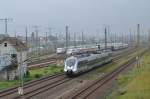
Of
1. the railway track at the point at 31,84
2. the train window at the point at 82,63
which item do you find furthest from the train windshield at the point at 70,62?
the railway track at the point at 31,84

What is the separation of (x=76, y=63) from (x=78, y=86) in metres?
8.81

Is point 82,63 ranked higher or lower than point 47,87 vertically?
higher

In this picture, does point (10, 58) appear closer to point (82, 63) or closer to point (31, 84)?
point (31, 84)

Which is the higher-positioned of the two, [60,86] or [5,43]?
[5,43]

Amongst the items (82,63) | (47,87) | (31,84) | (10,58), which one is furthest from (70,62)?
(47,87)

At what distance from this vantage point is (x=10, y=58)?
51375 millimetres

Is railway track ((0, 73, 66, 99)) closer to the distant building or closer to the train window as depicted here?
the train window

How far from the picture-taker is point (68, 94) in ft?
116

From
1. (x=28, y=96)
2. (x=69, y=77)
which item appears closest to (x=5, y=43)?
(x=69, y=77)

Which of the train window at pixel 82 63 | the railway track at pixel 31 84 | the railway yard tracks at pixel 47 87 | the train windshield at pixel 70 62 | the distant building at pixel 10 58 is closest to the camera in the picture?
the railway yard tracks at pixel 47 87

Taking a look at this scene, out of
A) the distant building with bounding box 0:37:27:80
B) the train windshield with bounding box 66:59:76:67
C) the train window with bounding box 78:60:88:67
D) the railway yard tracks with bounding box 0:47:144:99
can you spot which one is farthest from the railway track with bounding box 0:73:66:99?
the distant building with bounding box 0:37:27:80

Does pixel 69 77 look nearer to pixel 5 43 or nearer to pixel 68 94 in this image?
pixel 5 43

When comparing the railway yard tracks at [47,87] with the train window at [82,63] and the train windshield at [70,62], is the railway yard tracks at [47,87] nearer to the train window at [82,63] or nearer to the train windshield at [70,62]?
the train windshield at [70,62]

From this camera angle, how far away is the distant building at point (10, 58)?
49.4 metres
